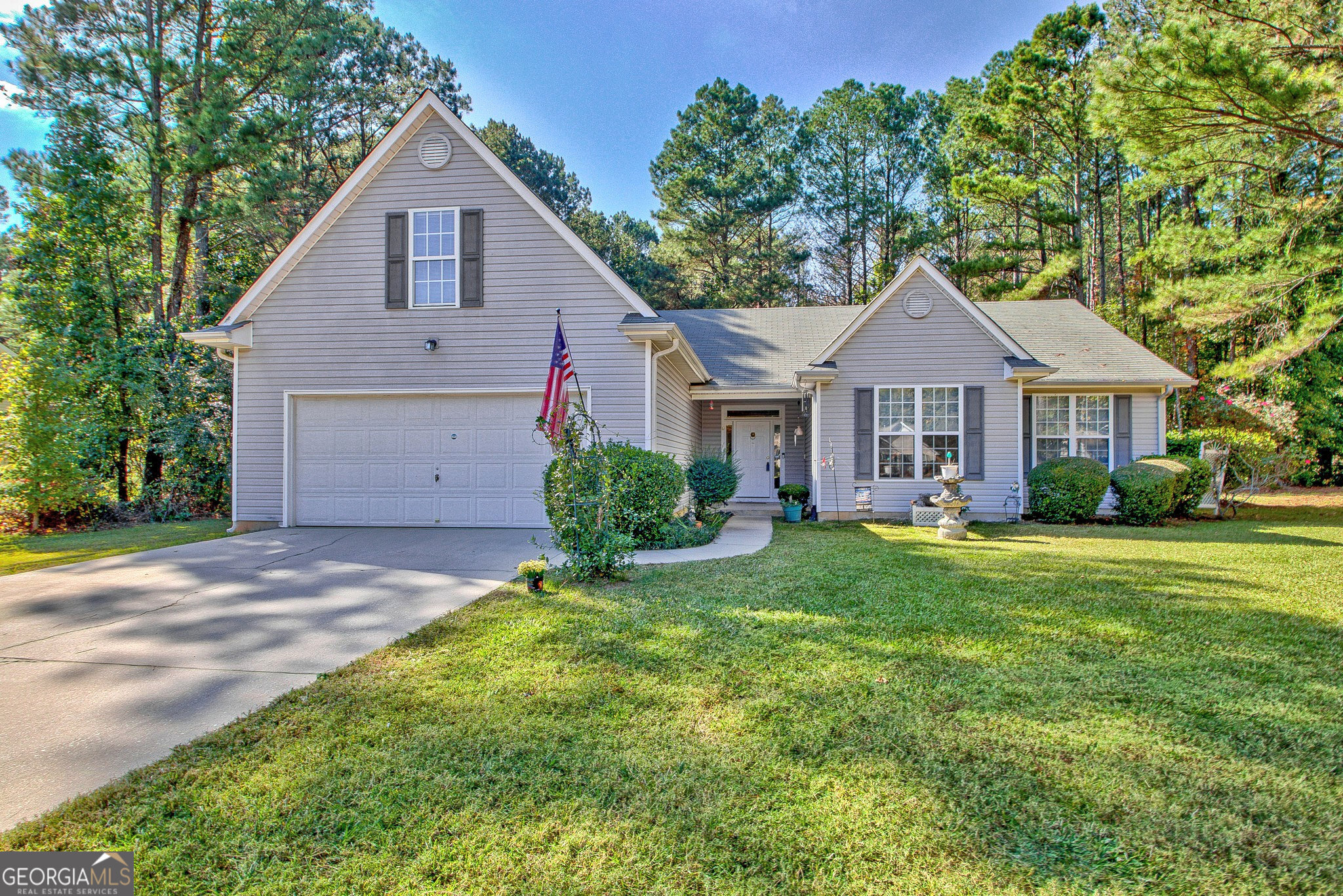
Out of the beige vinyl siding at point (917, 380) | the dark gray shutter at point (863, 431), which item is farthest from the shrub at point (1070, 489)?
the dark gray shutter at point (863, 431)

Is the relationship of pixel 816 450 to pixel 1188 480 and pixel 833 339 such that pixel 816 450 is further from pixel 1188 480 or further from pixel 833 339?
pixel 1188 480

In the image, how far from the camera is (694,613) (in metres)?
5.08

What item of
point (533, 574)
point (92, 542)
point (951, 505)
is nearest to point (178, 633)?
point (533, 574)

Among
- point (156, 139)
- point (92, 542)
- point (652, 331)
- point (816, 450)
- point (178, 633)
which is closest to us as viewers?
point (178, 633)

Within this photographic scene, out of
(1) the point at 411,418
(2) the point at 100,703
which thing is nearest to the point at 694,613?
(2) the point at 100,703

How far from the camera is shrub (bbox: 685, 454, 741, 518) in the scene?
36.3 feet

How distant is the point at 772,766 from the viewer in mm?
2695

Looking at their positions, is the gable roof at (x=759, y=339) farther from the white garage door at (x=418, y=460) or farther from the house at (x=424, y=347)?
the white garage door at (x=418, y=460)

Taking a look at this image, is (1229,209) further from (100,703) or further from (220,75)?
(220,75)

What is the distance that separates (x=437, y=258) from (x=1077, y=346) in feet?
43.0

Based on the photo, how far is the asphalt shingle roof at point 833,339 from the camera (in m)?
12.7

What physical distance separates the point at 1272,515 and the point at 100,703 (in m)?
17.7

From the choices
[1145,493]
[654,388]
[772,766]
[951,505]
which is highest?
[654,388]

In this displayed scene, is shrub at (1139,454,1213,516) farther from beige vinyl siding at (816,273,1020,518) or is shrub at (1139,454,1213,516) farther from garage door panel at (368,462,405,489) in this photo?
garage door panel at (368,462,405,489)
